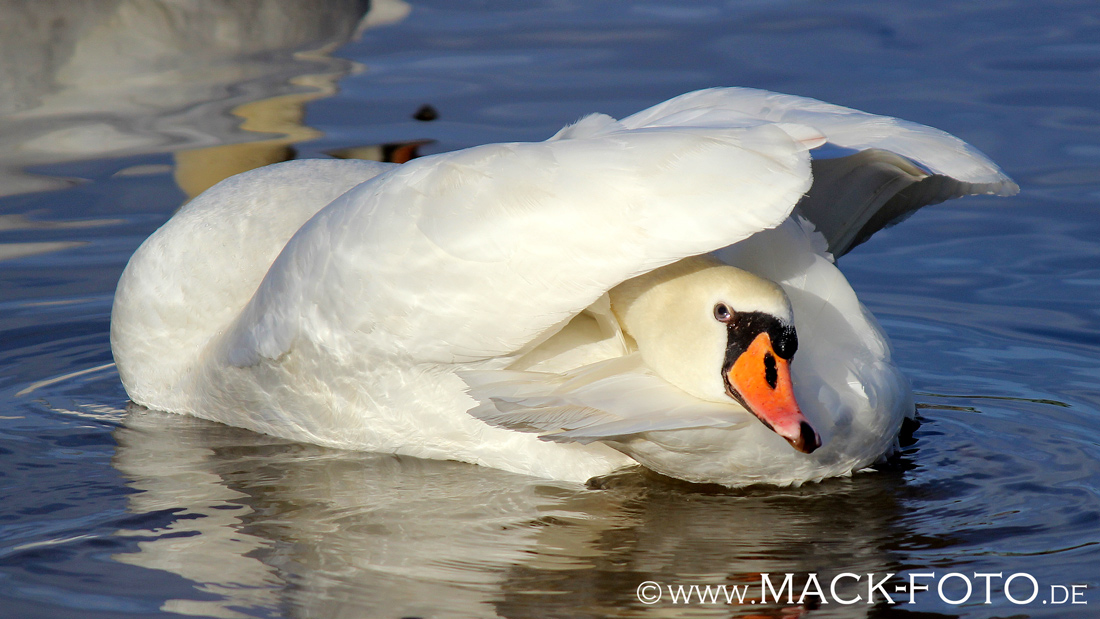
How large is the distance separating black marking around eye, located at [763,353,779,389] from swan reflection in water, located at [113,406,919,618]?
0.53m

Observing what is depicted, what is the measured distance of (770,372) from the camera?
12.6ft

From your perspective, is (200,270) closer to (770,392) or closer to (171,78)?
(770,392)

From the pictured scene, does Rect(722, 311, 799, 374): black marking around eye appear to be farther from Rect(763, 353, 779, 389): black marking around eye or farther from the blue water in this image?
the blue water

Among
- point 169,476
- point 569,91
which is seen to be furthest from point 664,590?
point 569,91

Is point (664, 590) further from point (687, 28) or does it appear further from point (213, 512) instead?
point (687, 28)

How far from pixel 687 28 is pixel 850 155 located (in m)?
7.26

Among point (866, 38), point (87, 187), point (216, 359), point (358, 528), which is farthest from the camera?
point (866, 38)

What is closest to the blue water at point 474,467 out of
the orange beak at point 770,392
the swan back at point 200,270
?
the swan back at point 200,270

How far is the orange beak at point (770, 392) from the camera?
3.77m

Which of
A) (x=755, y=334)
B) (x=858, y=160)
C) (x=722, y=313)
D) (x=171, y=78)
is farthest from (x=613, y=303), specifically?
(x=171, y=78)

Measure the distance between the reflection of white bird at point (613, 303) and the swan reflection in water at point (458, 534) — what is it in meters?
0.12

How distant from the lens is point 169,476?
4.71 metres

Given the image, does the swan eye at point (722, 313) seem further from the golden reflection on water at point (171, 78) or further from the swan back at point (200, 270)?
the golden reflection on water at point (171, 78)

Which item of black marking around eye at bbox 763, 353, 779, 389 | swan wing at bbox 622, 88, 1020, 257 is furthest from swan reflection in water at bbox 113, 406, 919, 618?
swan wing at bbox 622, 88, 1020, 257
